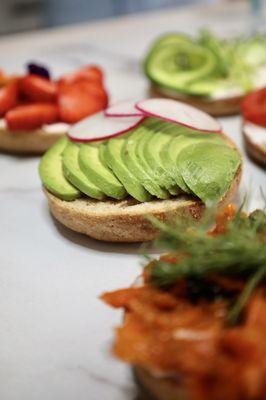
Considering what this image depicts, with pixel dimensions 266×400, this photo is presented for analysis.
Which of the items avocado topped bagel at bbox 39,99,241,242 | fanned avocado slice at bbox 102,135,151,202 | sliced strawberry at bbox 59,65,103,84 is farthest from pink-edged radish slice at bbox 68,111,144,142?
sliced strawberry at bbox 59,65,103,84

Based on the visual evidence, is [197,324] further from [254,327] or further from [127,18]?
[127,18]

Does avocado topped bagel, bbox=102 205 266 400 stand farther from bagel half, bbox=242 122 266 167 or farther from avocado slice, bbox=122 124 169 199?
bagel half, bbox=242 122 266 167

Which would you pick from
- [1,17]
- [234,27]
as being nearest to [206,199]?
[234,27]

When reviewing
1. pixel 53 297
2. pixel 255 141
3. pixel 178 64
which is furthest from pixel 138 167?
pixel 178 64

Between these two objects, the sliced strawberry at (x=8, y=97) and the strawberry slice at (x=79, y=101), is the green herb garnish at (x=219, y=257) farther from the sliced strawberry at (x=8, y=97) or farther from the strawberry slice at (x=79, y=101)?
the sliced strawberry at (x=8, y=97)

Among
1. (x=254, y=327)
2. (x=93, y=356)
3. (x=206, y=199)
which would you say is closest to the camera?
(x=254, y=327)

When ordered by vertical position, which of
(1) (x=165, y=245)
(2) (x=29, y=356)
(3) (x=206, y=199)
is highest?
(1) (x=165, y=245)

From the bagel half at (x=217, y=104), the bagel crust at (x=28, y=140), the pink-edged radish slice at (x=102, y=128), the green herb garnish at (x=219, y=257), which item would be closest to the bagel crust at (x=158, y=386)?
the green herb garnish at (x=219, y=257)
